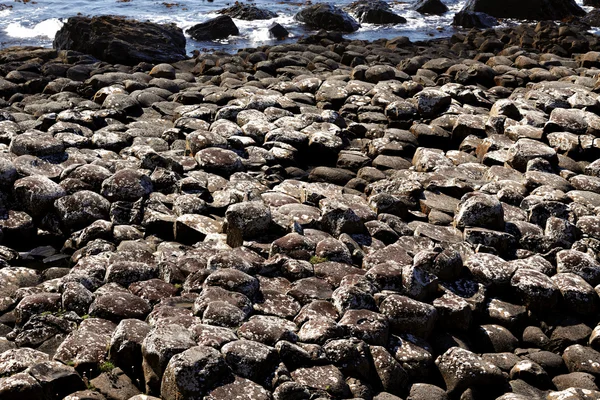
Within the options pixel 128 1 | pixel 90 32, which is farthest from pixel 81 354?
pixel 128 1

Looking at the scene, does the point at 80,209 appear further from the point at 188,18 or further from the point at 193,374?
the point at 188,18

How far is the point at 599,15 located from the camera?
24.2 m

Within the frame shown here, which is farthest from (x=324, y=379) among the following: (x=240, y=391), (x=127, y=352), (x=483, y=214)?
(x=483, y=214)

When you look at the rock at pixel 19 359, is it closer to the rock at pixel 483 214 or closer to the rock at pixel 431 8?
the rock at pixel 483 214

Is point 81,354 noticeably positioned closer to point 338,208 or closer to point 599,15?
point 338,208

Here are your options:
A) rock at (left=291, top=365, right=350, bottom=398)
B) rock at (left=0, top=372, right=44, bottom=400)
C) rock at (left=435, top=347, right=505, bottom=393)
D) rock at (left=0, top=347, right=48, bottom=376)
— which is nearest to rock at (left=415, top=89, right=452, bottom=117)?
rock at (left=435, top=347, right=505, bottom=393)

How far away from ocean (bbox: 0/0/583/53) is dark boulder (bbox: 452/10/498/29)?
436 mm

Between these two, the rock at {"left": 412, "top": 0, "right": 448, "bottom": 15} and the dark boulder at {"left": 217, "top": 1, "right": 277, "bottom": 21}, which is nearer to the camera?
the dark boulder at {"left": 217, "top": 1, "right": 277, "bottom": 21}

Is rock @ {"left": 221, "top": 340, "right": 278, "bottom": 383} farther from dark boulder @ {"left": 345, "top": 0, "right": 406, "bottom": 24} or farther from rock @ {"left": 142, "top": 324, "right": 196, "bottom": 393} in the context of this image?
dark boulder @ {"left": 345, "top": 0, "right": 406, "bottom": 24}

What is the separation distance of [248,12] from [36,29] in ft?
23.6

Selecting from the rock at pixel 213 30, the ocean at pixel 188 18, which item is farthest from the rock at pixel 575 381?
the rock at pixel 213 30

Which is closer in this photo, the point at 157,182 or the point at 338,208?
A: the point at 338,208

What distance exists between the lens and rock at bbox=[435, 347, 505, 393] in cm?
633

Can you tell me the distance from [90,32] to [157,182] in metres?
9.16
